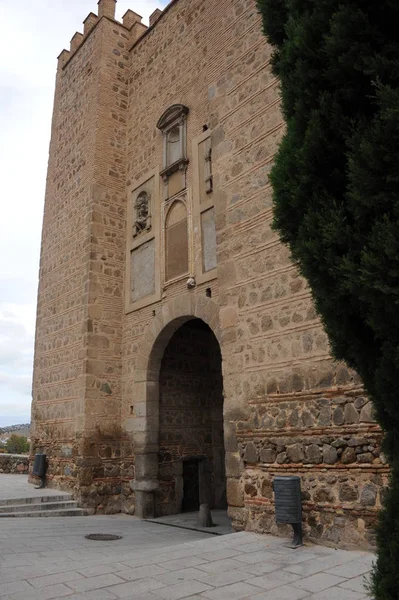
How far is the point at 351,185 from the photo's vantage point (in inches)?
96.8

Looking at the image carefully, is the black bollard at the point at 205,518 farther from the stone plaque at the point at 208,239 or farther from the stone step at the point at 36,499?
the stone plaque at the point at 208,239

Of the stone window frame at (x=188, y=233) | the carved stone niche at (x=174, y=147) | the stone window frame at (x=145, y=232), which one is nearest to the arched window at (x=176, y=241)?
the stone window frame at (x=188, y=233)

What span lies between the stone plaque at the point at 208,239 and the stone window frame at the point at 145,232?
4.27 feet

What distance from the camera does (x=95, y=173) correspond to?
10453 mm

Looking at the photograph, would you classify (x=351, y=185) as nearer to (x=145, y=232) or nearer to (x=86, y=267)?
(x=145, y=232)

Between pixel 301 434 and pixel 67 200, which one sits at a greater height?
pixel 67 200

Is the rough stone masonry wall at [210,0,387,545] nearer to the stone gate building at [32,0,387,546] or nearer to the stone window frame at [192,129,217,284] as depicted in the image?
the stone gate building at [32,0,387,546]

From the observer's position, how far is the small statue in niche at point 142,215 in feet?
32.2

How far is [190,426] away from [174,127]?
5921 mm

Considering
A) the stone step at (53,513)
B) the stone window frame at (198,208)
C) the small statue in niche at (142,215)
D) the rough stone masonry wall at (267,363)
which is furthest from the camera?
the small statue in niche at (142,215)

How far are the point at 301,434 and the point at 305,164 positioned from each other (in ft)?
11.4

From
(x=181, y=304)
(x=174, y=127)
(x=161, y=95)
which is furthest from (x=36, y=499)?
(x=161, y=95)

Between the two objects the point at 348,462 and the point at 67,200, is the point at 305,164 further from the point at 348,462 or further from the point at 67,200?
the point at 67,200

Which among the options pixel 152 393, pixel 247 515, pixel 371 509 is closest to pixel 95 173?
pixel 152 393
